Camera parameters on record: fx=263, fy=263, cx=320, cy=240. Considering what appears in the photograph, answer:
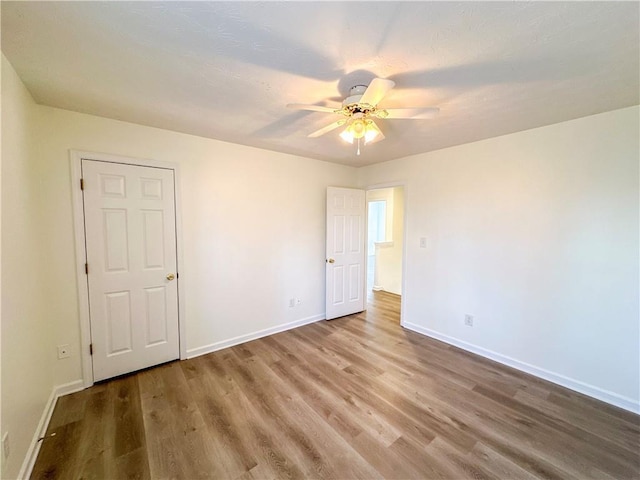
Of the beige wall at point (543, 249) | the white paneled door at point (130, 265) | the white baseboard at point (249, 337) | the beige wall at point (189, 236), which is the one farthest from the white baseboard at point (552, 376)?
the white paneled door at point (130, 265)

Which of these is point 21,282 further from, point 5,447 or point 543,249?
point 543,249

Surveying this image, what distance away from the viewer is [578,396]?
2.23 meters

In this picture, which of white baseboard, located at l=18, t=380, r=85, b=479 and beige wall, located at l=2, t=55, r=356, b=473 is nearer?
white baseboard, located at l=18, t=380, r=85, b=479

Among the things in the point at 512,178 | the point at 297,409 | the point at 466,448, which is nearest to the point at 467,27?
the point at 512,178

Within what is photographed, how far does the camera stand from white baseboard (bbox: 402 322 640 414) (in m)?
2.09

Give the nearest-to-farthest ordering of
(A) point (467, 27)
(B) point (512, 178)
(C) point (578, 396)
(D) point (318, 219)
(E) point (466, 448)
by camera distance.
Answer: (A) point (467, 27) → (E) point (466, 448) → (C) point (578, 396) → (B) point (512, 178) → (D) point (318, 219)

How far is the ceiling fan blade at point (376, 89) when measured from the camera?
135 cm

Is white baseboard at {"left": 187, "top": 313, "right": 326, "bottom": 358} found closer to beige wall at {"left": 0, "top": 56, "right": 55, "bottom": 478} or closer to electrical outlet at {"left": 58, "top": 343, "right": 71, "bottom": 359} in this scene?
electrical outlet at {"left": 58, "top": 343, "right": 71, "bottom": 359}

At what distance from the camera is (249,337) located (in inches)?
128

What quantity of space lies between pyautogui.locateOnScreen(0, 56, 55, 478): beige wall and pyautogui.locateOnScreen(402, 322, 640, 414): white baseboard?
3.64 metres

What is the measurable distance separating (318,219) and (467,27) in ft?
9.19

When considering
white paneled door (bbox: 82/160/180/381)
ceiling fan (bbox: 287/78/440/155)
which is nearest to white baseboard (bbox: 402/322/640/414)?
ceiling fan (bbox: 287/78/440/155)

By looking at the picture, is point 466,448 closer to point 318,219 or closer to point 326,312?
point 326,312

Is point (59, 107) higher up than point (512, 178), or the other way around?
point (59, 107)
